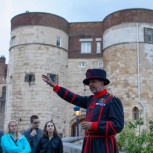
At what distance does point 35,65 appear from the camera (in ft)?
85.3

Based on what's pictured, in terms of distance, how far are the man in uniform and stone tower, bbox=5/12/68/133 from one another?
21200 mm

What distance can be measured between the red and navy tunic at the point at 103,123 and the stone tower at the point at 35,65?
69.8ft

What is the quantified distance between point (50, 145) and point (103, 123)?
2350 millimetres

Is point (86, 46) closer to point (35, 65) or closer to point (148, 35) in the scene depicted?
point (35, 65)

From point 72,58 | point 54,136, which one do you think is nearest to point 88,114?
point 54,136

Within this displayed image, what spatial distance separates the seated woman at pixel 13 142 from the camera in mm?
6203

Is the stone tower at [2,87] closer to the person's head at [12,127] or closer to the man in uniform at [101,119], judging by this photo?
the person's head at [12,127]

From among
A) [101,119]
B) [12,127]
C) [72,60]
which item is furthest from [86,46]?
[101,119]

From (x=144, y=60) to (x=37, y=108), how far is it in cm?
891

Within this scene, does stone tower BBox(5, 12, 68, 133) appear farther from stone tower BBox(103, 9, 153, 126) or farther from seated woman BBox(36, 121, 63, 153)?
seated woman BBox(36, 121, 63, 153)

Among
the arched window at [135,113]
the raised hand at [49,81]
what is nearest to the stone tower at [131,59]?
the arched window at [135,113]

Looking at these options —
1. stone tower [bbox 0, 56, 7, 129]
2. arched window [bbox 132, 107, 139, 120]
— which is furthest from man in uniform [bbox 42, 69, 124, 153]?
stone tower [bbox 0, 56, 7, 129]

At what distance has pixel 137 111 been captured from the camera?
24.1 meters

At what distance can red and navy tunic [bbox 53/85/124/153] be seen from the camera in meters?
3.85
